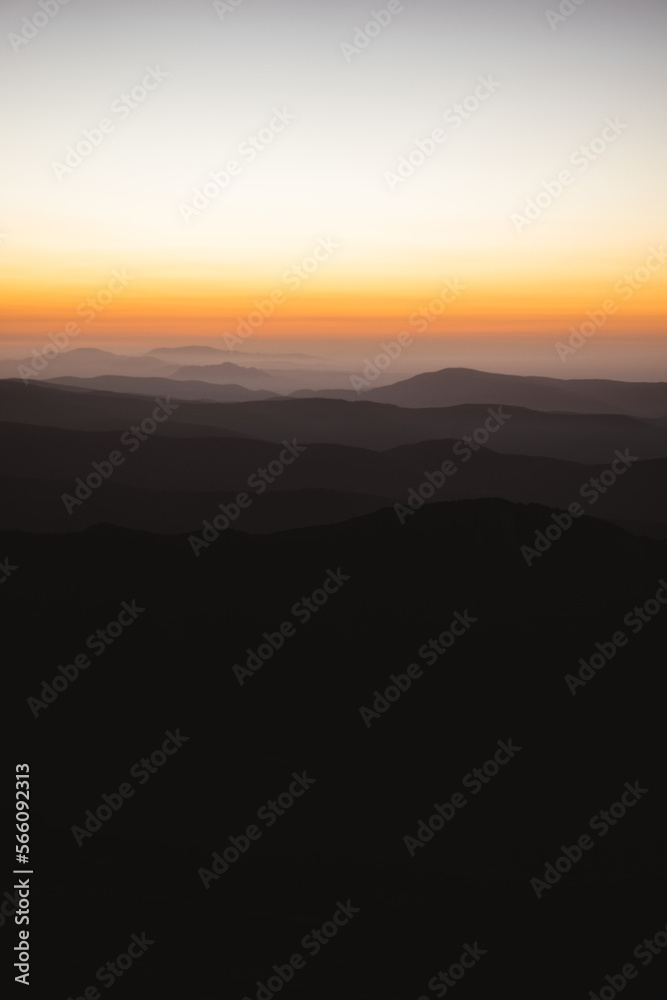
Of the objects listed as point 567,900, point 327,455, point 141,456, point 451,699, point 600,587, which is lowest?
point 141,456

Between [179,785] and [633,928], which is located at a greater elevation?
[633,928]

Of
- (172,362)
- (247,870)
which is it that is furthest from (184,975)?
(172,362)

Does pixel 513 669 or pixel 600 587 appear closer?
pixel 513 669

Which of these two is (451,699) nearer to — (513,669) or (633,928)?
(513,669)

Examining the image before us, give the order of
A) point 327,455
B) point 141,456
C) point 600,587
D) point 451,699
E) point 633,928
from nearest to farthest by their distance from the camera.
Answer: point 633,928 → point 451,699 → point 600,587 → point 141,456 → point 327,455

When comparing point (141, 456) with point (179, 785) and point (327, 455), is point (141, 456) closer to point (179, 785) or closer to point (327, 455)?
point (327, 455)

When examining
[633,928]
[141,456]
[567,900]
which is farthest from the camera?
[141,456]
